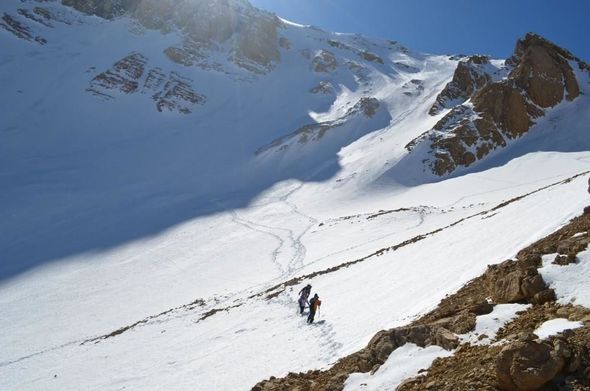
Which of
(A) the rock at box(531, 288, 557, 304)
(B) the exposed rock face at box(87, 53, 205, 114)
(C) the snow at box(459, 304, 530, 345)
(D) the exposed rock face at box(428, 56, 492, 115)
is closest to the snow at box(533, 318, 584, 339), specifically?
(C) the snow at box(459, 304, 530, 345)

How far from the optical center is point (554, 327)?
825cm

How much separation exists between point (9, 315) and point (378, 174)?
48909 millimetres

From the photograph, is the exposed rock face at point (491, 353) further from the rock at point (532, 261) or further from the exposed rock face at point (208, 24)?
the exposed rock face at point (208, 24)

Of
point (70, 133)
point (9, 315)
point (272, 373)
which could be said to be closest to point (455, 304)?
point (272, 373)

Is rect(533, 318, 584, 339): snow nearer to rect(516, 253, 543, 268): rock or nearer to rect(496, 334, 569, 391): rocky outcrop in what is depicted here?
rect(496, 334, 569, 391): rocky outcrop

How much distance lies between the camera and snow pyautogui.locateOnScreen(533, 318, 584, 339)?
8031 mm

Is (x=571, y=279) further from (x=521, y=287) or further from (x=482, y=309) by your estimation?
(x=482, y=309)

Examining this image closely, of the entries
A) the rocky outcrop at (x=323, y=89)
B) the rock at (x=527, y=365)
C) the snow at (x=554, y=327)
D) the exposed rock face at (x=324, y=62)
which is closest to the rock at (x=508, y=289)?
the snow at (x=554, y=327)

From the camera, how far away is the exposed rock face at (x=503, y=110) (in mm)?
72688

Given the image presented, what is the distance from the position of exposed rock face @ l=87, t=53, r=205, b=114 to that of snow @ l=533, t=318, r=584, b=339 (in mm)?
114046

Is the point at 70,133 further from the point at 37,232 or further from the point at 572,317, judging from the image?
the point at 572,317

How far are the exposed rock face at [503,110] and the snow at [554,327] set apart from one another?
63.7 metres

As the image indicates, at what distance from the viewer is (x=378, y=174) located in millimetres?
70250

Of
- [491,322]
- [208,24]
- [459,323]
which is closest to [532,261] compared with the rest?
[491,322]
